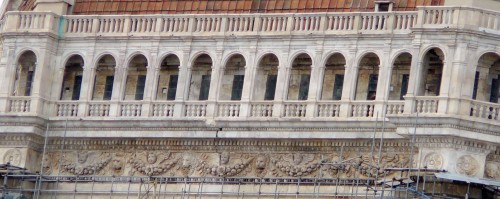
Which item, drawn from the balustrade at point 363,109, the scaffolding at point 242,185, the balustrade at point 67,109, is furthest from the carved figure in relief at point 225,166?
the balustrade at point 67,109

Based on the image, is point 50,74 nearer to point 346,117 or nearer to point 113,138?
point 113,138

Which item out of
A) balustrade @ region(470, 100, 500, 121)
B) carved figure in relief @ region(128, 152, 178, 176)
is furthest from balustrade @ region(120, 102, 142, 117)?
balustrade @ region(470, 100, 500, 121)

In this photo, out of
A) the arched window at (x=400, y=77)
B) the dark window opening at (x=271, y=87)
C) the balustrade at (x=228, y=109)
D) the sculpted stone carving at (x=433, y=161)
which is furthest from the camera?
the dark window opening at (x=271, y=87)

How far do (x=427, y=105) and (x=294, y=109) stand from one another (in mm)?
4812

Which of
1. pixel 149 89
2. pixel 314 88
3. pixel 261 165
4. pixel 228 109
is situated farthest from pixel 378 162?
pixel 149 89

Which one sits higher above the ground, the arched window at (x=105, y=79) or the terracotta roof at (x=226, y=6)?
the terracotta roof at (x=226, y=6)

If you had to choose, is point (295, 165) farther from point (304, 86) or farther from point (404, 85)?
point (404, 85)

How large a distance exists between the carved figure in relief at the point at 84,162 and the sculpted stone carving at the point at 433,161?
37.2 ft

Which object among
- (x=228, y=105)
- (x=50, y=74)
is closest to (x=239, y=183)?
(x=228, y=105)

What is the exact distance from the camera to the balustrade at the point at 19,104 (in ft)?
280

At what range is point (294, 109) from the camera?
266ft

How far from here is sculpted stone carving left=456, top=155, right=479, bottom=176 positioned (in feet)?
253

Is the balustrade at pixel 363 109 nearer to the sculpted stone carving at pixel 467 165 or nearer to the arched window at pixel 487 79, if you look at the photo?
the arched window at pixel 487 79

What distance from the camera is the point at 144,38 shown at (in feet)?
277
